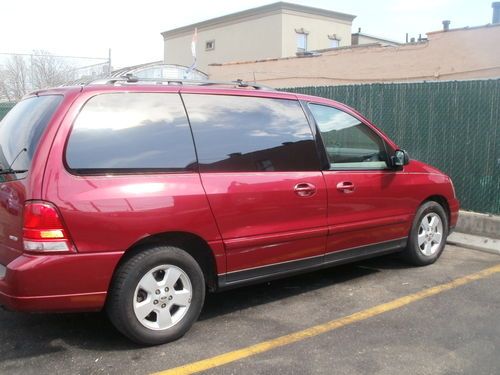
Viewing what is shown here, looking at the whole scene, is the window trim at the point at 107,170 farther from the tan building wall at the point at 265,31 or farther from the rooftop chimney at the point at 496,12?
the tan building wall at the point at 265,31

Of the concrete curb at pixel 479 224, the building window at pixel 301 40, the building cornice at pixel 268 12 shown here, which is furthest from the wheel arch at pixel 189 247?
the building window at pixel 301 40

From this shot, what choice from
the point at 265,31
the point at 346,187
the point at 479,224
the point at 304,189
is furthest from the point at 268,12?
the point at 304,189

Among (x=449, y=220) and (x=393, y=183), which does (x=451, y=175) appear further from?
(x=393, y=183)

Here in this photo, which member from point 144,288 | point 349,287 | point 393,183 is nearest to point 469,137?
point 393,183

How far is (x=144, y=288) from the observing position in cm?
A: 363

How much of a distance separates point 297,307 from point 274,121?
1.57 m

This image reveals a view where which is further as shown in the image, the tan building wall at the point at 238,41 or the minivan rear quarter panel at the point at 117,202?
the tan building wall at the point at 238,41

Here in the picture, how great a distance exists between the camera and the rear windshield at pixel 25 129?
3506mm

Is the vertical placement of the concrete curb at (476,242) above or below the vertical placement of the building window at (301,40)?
below

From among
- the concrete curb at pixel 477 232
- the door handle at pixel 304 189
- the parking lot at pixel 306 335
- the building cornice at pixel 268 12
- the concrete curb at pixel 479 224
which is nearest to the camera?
the parking lot at pixel 306 335

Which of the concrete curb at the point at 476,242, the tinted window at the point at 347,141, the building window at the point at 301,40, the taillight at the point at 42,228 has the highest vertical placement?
the building window at the point at 301,40

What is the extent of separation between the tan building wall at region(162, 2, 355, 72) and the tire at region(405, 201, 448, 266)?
926 inches

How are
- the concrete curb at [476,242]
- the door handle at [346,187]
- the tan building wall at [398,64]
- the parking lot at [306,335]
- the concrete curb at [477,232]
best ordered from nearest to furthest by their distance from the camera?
the parking lot at [306,335], the door handle at [346,187], the concrete curb at [476,242], the concrete curb at [477,232], the tan building wall at [398,64]

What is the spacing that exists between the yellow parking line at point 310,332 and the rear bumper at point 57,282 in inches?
26.9
